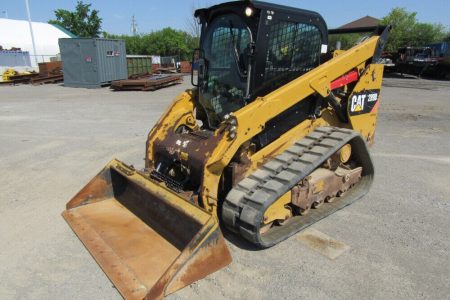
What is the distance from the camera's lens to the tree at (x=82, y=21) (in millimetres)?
56625

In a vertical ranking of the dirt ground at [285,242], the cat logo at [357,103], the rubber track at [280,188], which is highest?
the cat logo at [357,103]

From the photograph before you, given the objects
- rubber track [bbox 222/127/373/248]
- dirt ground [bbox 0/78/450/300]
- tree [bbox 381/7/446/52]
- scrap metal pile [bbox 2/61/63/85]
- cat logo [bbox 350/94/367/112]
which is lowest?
scrap metal pile [bbox 2/61/63/85]

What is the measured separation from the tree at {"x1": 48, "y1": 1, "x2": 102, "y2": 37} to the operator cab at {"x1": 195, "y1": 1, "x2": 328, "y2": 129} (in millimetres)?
58828

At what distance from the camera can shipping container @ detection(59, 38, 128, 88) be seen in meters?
19.6

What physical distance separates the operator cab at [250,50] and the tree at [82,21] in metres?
58.8

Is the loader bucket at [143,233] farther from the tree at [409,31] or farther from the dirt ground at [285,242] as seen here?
the tree at [409,31]

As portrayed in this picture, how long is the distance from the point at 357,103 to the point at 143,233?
309 centimetres

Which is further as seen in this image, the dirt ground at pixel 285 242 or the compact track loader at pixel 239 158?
the compact track loader at pixel 239 158

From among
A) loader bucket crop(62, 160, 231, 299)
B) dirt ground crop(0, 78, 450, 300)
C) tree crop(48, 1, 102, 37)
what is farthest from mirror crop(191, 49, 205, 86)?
tree crop(48, 1, 102, 37)

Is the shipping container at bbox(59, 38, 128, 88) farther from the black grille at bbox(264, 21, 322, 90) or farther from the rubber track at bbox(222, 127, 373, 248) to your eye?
the rubber track at bbox(222, 127, 373, 248)

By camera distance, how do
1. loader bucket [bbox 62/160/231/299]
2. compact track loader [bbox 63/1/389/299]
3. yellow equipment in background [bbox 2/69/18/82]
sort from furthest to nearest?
yellow equipment in background [bbox 2/69/18/82] → compact track loader [bbox 63/1/389/299] → loader bucket [bbox 62/160/231/299]

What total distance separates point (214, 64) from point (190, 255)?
98.6 inches

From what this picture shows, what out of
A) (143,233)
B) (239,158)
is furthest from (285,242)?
(143,233)

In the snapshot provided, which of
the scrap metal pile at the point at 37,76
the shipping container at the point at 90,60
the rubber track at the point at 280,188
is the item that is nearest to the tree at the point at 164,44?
the scrap metal pile at the point at 37,76
